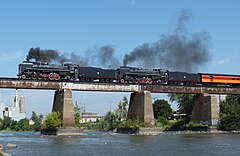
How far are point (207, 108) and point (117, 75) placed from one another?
753 inches

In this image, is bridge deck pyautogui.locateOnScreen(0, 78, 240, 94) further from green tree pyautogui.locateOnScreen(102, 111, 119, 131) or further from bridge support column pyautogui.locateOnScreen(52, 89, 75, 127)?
green tree pyautogui.locateOnScreen(102, 111, 119, 131)

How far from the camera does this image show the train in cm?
6975

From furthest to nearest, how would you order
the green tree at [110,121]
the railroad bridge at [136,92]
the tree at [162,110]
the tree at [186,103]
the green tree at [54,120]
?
the tree at [162,110], the green tree at [110,121], the tree at [186,103], the railroad bridge at [136,92], the green tree at [54,120]

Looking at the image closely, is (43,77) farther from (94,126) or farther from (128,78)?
(94,126)

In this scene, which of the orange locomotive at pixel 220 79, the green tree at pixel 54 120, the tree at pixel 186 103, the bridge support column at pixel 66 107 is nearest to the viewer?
the green tree at pixel 54 120

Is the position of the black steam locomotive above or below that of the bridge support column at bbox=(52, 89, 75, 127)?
above

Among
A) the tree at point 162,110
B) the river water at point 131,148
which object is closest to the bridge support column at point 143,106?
the river water at point 131,148

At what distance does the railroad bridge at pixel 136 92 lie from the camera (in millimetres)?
69000

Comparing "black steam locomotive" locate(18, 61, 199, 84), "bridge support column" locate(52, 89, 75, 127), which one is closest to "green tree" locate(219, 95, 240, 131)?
"black steam locomotive" locate(18, 61, 199, 84)

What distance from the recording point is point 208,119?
270 ft

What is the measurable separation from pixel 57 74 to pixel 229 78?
109 ft

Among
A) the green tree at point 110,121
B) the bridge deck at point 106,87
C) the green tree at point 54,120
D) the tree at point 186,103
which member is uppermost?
the bridge deck at point 106,87

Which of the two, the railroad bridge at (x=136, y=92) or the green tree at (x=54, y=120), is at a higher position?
the railroad bridge at (x=136, y=92)

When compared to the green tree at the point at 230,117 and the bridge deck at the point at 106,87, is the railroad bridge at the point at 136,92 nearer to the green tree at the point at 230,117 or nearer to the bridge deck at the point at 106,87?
the bridge deck at the point at 106,87
